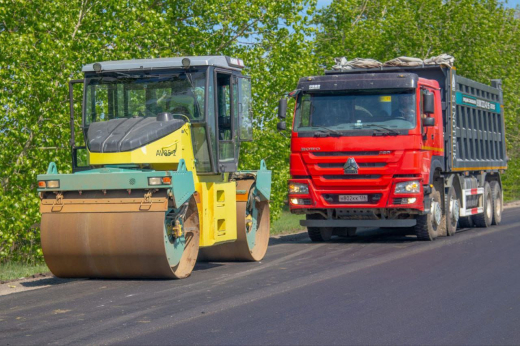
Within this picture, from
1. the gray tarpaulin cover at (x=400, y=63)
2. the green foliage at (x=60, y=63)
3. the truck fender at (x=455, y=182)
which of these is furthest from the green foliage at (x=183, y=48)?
the truck fender at (x=455, y=182)

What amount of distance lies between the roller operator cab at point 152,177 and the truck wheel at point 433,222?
195 inches

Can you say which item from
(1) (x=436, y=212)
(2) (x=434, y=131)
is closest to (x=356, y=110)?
(2) (x=434, y=131)

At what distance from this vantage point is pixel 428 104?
56.4 ft

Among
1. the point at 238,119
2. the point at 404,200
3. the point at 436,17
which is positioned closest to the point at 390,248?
the point at 404,200

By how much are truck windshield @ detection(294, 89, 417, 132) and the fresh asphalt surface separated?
3.37m

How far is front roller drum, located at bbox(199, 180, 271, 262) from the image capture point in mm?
14030

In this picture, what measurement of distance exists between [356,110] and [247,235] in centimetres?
436

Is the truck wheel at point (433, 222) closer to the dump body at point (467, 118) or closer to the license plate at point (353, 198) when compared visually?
the dump body at point (467, 118)

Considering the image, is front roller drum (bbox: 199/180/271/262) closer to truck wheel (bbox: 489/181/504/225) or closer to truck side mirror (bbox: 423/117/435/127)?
truck side mirror (bbox: 423/117/435/127)

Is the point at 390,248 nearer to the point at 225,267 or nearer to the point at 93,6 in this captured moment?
the point at 225,267

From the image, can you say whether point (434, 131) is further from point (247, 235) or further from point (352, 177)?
point (247, 235)

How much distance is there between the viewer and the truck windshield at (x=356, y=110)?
56.6 ft

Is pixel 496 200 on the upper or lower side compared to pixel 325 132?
lower

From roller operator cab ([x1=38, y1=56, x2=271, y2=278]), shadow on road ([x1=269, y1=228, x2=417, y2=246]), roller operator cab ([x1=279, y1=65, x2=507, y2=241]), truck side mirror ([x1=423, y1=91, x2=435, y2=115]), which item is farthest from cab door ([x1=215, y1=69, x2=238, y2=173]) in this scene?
shadow on road ([x1=269, y1=228, x2=417, y2=246])
